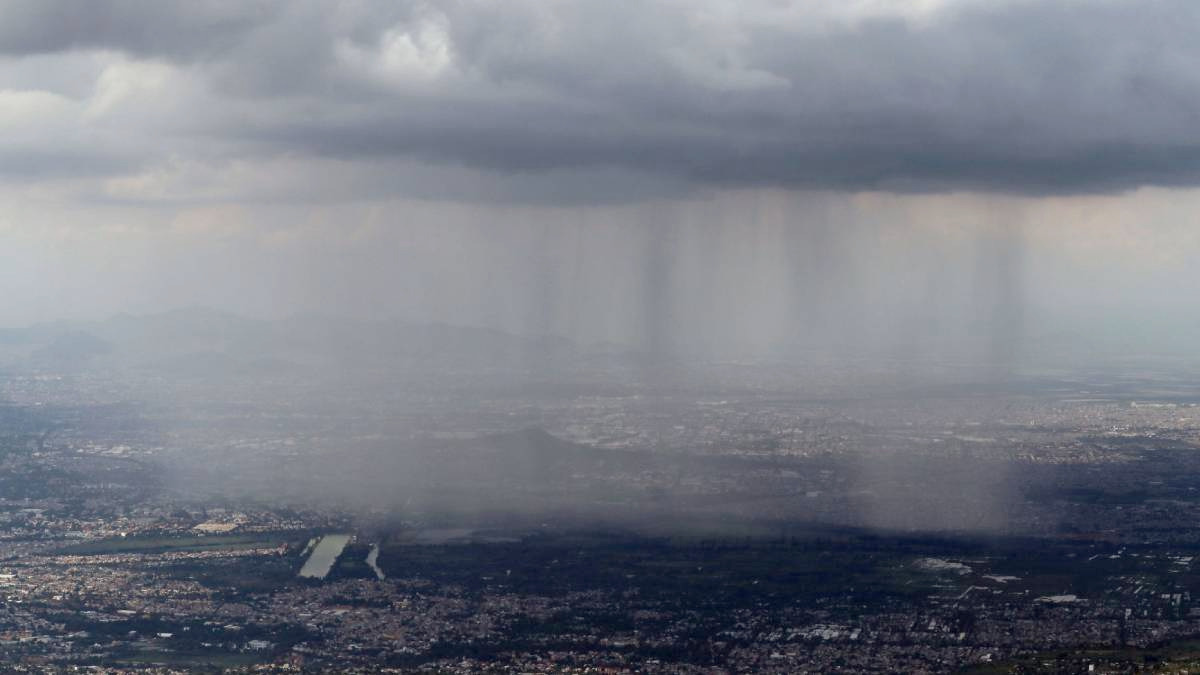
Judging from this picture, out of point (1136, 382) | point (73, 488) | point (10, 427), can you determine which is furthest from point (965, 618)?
point (1136, 382)

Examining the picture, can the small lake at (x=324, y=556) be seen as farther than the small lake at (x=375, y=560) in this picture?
Yes

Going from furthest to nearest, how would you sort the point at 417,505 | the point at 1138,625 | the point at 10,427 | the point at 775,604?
the point at 10,427, the point at 417,505, the point at 775,604, the point at 1138,625

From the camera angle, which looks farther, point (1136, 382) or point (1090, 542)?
point (1136, 382)

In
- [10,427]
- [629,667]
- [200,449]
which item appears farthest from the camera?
[10,427]

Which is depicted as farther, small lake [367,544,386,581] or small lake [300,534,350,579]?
small lake [300,534,350,579]

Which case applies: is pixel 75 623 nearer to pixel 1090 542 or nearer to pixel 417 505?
pixel 417 505

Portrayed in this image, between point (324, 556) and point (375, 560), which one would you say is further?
point (324, 556)
